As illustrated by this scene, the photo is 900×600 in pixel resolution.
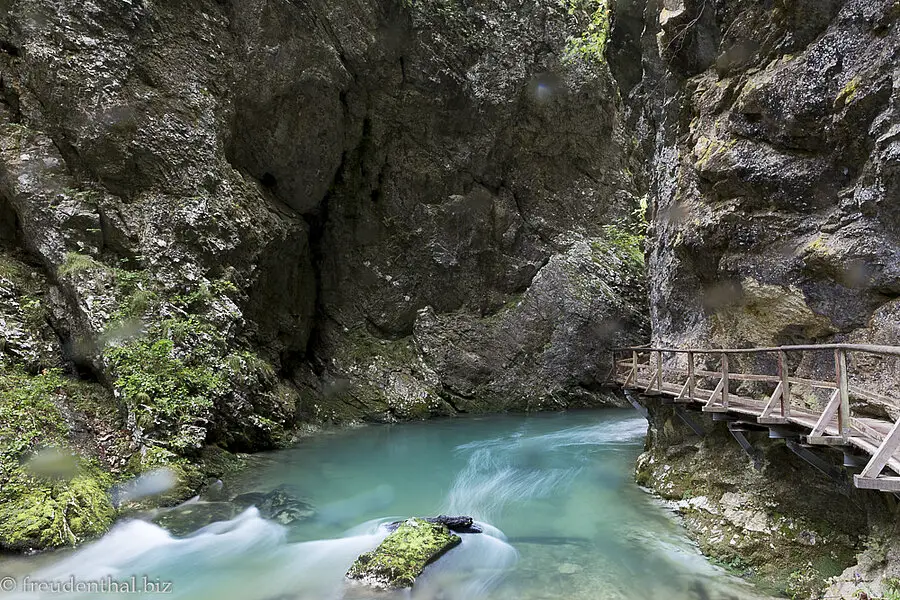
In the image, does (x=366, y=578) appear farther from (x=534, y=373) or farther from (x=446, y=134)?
(x=446, y=134)

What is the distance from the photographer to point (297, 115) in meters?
15.8

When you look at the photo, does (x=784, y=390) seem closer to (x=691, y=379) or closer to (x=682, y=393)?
(x=691, y=379)

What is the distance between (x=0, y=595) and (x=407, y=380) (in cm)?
1305

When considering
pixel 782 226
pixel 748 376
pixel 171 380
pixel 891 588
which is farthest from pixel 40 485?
pixel 782 226

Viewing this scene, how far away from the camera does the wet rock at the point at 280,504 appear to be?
7973mm

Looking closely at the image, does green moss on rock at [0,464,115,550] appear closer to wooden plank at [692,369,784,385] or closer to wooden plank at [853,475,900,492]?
wooden plank at [853,475,900,492]

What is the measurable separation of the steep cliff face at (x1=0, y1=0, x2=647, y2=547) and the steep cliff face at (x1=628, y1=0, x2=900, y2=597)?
4.99 metres

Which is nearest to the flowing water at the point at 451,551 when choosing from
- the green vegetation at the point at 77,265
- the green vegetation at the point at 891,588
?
the green vegetation at the point at 891,588

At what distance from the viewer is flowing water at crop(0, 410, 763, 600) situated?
5.63m

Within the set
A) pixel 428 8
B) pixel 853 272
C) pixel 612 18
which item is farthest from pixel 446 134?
pixel 853 272

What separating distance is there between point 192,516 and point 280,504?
1311 mm

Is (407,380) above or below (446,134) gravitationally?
below

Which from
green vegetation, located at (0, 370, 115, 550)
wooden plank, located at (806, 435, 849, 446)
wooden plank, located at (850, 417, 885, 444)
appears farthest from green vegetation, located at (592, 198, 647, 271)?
green vegetation, located at (0, 370, 115, 550)

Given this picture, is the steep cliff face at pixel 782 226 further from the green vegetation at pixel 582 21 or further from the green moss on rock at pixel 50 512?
the green moss on rock at pixel 50 512
